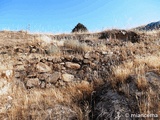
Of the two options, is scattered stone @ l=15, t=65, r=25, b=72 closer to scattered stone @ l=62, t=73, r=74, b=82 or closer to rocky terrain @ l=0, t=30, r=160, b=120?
rocky terrain @ l=0, t=30, r=160, b=120

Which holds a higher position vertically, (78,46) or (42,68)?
(78,46)

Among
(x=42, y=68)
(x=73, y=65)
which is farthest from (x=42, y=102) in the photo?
(x=73, y=65)

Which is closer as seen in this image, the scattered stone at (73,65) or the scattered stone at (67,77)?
the scattered stone at (67,77)

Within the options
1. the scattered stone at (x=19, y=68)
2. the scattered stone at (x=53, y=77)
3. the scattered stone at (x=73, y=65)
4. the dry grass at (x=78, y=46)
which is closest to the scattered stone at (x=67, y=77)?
the scattered stone at (x=53, y=77)

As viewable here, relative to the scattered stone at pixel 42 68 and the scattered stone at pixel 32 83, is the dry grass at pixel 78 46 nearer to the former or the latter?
the scattered stone at pixel 42 68

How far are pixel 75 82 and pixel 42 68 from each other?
129cm

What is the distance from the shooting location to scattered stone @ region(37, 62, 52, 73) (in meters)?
6.96

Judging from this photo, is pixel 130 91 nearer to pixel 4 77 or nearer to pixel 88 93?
pixel 88 93

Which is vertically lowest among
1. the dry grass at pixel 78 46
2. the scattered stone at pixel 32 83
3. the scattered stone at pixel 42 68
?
the scattered stone at pixel 32 83

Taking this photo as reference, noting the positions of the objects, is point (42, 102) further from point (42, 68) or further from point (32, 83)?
point (42, 68)

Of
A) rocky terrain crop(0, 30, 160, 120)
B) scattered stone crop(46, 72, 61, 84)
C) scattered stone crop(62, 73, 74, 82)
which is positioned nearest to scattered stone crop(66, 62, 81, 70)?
rocky terrain crop(0, 30, 160, 120)

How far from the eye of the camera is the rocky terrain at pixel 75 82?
4.50m

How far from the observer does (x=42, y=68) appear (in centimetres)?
704

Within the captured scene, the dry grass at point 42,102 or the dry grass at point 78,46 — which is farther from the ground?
the dry grass at point 78,46
